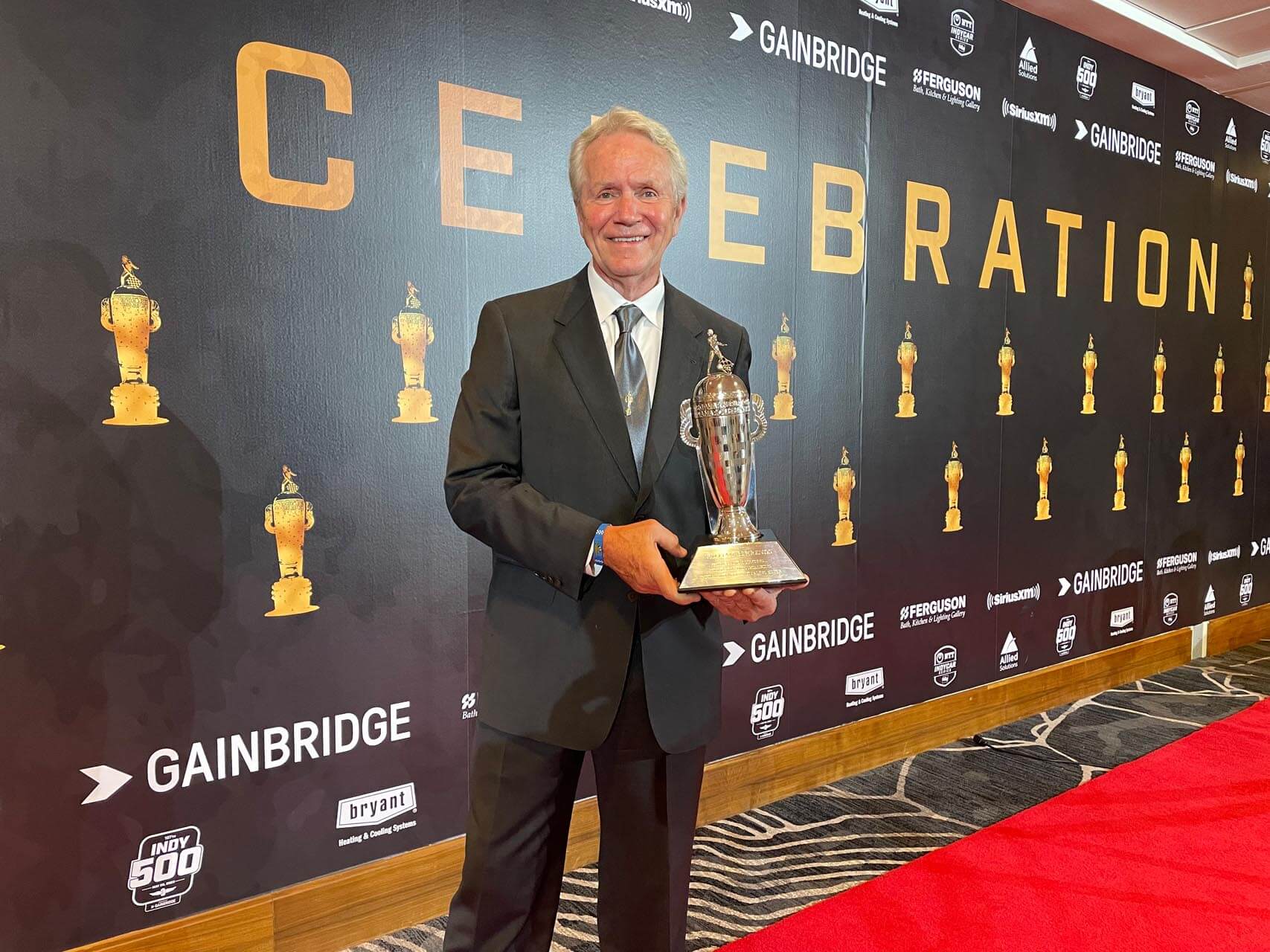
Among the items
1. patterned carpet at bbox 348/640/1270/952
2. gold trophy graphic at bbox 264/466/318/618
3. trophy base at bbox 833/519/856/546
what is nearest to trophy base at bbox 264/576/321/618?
gold trophy graphic at bbox 264/466/318/618

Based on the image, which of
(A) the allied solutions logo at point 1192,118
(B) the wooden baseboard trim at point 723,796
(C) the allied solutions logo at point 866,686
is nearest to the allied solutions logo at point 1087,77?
(A) the allied solutions logo at point 1192,118

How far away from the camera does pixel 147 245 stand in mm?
1868

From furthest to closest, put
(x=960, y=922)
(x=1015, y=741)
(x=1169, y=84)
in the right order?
1. (x=1169, y=84)
2. (x=1015, y=741)
3. (x=960, y=922)

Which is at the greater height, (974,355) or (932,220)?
(932,220)

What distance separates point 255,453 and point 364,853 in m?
1.00

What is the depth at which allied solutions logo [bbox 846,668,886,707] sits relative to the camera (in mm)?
3221

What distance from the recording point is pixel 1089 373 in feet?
13.0

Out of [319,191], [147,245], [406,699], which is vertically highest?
[319,191]

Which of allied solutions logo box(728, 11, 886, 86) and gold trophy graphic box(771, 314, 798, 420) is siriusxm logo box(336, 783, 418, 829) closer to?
gold trophy graphic box(771, 314, 798, 420)

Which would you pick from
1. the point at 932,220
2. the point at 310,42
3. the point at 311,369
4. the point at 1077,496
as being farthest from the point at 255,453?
the point at 1077,496

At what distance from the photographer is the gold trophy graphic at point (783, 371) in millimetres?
2910

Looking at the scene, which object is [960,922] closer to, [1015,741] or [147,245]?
[1015,741]

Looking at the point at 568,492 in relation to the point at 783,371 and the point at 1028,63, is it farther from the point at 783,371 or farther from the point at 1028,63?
the point at 1028,63

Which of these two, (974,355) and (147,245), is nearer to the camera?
(147,245)
